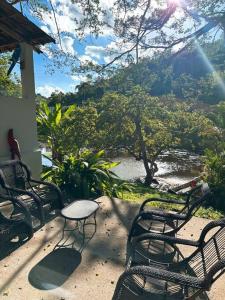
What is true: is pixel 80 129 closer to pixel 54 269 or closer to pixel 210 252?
pixel 54 269

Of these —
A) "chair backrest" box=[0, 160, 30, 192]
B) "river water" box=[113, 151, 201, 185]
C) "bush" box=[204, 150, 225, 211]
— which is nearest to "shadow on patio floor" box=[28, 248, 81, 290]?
"chair backrest" box=[0, 160, 30, 192]

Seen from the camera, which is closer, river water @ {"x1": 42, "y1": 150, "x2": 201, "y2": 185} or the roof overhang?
the roof overhang

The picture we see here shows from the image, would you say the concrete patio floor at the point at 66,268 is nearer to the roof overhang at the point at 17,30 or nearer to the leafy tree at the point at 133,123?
the roof overhang at the point at 17,30

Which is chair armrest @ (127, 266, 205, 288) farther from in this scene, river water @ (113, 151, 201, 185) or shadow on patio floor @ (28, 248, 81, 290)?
river water @ (113, 151, 201, 185)

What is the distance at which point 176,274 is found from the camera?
243 centimetres

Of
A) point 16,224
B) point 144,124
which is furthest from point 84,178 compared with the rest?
point 144,124

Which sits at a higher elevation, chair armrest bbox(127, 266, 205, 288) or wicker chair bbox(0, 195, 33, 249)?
chair armrest bbox(127, 266, 205, 288)

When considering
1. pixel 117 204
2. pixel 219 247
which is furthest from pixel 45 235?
pixel 219 247

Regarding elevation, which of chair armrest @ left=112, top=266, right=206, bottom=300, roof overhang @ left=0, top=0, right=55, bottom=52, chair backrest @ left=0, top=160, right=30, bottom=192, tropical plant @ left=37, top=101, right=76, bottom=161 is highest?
roof overhang @ left=0, top=0, right=55, bottom=52

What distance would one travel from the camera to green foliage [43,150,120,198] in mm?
6406

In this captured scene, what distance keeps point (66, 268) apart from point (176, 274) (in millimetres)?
1706

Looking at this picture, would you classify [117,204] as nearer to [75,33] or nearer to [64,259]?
[64,259]

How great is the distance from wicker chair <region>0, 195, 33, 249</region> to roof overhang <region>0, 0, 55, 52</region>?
4.25m

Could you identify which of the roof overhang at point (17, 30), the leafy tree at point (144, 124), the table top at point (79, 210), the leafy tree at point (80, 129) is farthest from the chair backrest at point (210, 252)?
the leafy tree at point (80, 129)
